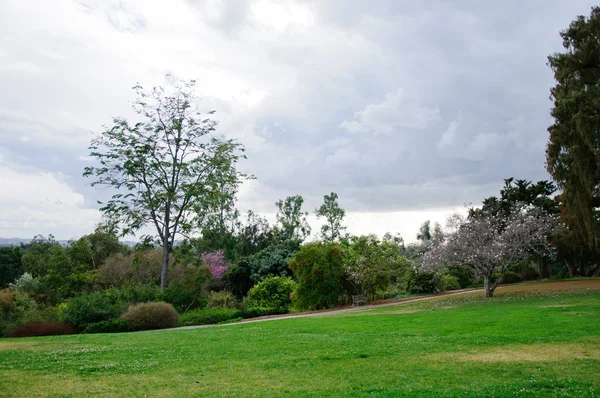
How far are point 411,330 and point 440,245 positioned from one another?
38.1 ft

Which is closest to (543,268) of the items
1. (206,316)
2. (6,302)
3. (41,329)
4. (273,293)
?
(273,293)

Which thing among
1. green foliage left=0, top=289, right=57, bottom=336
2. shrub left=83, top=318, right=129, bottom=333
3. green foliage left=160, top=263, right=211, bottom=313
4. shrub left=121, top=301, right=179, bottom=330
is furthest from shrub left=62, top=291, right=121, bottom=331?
green foliage left=160, top=263, right=211, bottom=313

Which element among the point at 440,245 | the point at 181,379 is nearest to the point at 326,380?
the point at 181,379

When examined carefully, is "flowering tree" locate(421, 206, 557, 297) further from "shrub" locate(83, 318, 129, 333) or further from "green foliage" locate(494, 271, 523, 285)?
"green foliage" locate(494, 271, 523, 285)

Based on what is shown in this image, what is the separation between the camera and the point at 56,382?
7984mm

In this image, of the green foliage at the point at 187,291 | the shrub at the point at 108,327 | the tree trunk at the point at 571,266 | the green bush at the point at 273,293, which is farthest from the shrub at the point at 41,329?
the tree trunk at the point at 571,266

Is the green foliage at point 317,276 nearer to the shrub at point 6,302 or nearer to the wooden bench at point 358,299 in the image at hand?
the wooden bench at point 358,299

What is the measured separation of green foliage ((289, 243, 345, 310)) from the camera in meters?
29.9

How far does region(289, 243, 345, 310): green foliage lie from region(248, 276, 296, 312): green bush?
8.28ft

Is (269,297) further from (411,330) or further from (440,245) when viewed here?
(411,330)

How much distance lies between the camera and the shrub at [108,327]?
21.1m

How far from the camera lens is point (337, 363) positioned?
906 cm

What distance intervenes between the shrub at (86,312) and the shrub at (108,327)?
555 millimetres

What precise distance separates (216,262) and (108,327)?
19344 millimetres
